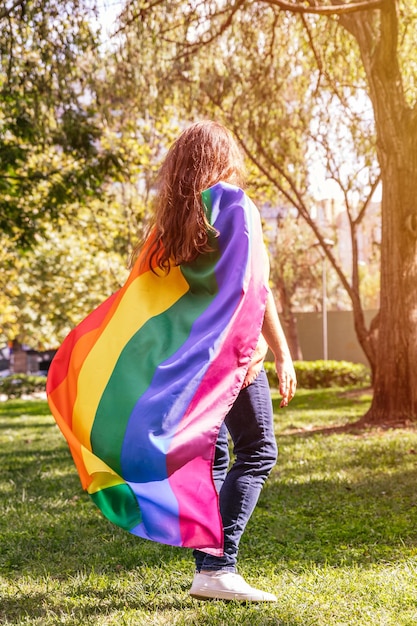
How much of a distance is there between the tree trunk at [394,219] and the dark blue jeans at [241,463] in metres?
6.29

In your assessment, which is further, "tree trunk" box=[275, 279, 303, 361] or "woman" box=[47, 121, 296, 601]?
"tree trunk" box=[275, 279, 303, 361]

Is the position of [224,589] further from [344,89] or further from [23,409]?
[23,409]

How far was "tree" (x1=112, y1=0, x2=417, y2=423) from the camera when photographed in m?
9.12

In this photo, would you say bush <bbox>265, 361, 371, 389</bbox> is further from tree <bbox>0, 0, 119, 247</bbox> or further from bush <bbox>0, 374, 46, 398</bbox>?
tree <bbox>0, 0, 119, 247</bbox>

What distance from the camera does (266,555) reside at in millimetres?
4066

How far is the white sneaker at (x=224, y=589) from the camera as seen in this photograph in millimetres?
3234

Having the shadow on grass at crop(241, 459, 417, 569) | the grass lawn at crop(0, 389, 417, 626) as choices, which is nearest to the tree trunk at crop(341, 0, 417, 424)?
the grass lawn at crop(0, 389, 417, 626)

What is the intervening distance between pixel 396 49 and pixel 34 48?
4467mm

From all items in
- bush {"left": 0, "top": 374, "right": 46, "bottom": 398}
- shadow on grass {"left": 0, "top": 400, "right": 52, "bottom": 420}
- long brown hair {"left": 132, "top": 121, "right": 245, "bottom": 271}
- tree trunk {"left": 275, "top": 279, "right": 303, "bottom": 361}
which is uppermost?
long brown hair {"left": 132, "top": 121, "right": 245, "bottom": 271}

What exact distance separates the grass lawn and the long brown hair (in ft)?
4.91

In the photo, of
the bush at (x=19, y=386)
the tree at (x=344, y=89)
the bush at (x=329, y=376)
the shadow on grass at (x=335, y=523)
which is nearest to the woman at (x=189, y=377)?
the shadow on grass at (x=335, y=523)

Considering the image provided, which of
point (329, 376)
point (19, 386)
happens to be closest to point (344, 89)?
point (329, 376)

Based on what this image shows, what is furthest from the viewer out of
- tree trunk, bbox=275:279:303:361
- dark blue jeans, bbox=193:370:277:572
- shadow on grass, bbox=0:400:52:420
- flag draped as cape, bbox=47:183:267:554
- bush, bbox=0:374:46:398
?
tree trunk, bbox=275:279:303:361

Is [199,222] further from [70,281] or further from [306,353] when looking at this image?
[306,353]
